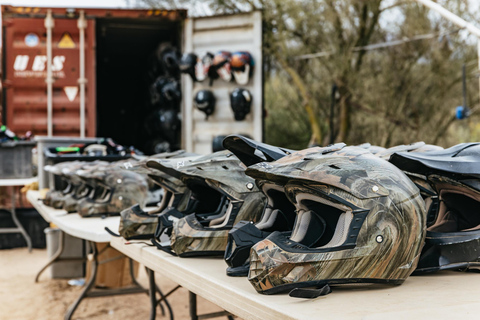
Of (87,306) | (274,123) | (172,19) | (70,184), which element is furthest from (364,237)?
(274,123)

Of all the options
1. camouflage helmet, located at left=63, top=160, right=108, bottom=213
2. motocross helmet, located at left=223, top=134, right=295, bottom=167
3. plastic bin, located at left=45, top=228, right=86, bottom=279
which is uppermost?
motocross helmet, located at left=223, top=134, right=295, bottom=167

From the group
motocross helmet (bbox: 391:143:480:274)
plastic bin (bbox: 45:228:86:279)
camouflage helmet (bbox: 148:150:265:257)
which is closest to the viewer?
motocross helmet (bbox: 391:143:480:274)

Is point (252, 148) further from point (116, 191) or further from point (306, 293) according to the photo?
point (116, 191)

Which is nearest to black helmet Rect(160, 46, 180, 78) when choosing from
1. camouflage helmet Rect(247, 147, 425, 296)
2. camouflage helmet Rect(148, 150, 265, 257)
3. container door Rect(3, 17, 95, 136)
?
container door Rect(3, 17, 95, 136)

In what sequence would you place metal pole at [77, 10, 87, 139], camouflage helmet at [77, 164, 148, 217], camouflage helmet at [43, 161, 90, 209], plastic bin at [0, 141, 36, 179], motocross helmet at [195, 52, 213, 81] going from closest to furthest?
camouflage helmet at [77, 164, 148, 217] → camouflage helmet at [43, 161, 90, 209] → plastic bin at [0, 141, 36, 179] → motocross helmet at [195, 52, 213, 81] → metal pole at [77, 10, 87, 139]

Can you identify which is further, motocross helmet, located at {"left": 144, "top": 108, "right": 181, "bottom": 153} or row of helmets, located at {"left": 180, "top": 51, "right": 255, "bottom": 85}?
motocross helmet, located at {"left": 144, "top": 108, "right": 181, "bottom": 153}

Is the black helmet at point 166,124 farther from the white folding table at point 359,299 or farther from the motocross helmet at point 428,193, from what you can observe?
the motocross helmet at point 428,193

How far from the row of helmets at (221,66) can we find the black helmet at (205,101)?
0.82 ft

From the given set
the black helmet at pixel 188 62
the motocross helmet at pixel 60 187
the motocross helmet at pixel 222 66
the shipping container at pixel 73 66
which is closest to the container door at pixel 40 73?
the shipping container at pixel 73 66

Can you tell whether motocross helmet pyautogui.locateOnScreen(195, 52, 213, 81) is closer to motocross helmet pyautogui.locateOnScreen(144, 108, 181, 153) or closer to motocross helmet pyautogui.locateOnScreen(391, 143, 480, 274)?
motocross helmet pyautogui.locateOnScreen(144, 108, 181, 153)

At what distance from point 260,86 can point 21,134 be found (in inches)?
143

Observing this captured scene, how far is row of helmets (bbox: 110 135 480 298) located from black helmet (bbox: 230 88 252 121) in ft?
18.9

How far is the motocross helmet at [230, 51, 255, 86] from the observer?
8.07m

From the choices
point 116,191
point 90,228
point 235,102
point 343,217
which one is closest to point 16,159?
point 235,102
